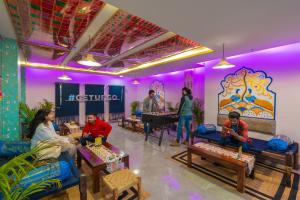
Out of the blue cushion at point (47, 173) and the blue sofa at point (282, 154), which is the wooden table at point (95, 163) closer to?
the blue cushion at point (47, 173)

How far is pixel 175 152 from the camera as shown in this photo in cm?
383

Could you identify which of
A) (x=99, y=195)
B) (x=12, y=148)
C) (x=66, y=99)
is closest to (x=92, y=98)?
(x=66, y=99)

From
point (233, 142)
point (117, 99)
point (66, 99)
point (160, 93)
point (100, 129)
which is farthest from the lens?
point (117, 99)

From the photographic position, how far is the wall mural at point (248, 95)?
3.45 metres

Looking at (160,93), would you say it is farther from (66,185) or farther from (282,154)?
(66,185)

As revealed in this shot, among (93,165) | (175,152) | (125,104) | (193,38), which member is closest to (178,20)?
(193,38)

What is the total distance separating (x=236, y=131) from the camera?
2967mm

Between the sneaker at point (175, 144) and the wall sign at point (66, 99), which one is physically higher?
the wall sign at point (66, 99)

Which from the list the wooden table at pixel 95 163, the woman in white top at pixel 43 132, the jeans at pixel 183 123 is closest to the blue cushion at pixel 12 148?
the woman in white top at pixel 43 132

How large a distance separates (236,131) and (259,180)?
2.97ft

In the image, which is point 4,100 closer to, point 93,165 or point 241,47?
point 93,165

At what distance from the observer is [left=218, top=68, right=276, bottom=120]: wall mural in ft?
11.3

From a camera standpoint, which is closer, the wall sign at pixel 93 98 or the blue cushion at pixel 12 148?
the blue cushion at pixel 12 148

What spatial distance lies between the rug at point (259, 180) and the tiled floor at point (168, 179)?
0.18 m
